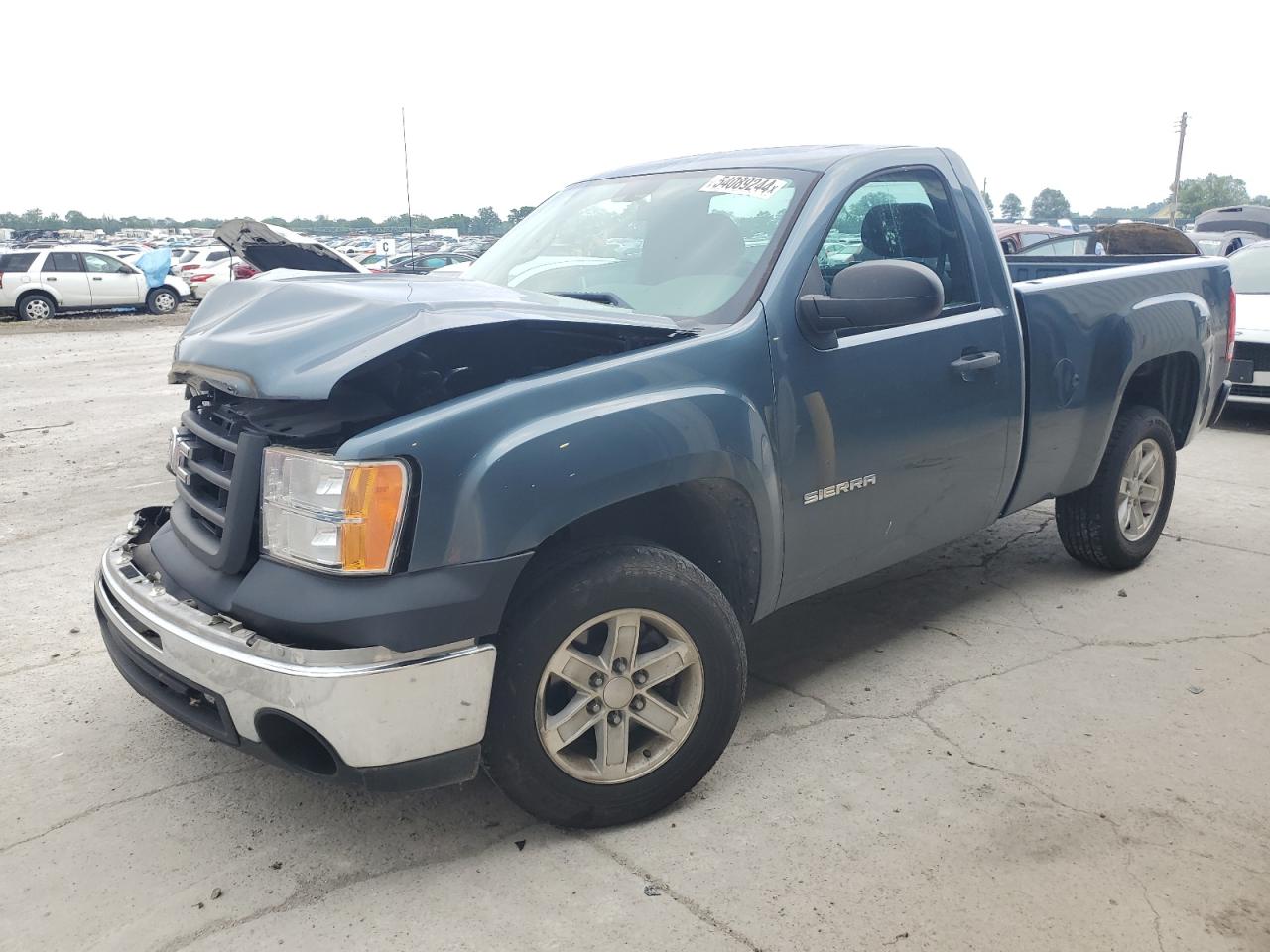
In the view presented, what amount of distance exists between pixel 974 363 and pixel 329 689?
2.51 meters

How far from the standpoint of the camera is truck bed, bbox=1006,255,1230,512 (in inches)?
164

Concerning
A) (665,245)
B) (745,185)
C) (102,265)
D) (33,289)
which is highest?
(745,185)

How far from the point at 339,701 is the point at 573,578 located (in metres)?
0.64

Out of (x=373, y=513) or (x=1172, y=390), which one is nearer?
(x=373, y=513)

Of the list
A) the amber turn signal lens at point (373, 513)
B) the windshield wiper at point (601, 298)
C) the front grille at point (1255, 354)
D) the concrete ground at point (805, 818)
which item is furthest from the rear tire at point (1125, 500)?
the front grille at point (1255, 354)

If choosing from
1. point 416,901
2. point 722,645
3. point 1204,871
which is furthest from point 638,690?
point 1204,871

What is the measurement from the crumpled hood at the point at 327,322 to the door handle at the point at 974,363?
4.03ft

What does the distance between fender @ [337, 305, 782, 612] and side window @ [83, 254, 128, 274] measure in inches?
846

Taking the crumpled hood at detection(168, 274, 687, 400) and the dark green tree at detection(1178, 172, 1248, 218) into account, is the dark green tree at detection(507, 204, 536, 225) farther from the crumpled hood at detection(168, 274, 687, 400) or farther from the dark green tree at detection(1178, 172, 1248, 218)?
the dark green tree at detection(1178, 172, 1248, 218)

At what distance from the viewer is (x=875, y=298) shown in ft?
10.3

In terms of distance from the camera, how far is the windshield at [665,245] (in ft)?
11.0

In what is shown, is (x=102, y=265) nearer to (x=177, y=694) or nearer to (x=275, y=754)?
(x=177, y=694)

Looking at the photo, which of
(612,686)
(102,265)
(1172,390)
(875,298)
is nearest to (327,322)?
(612,686)

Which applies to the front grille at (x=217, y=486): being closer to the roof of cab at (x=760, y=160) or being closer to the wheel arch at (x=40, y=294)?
the roof of cab at (x=760, y=160)
